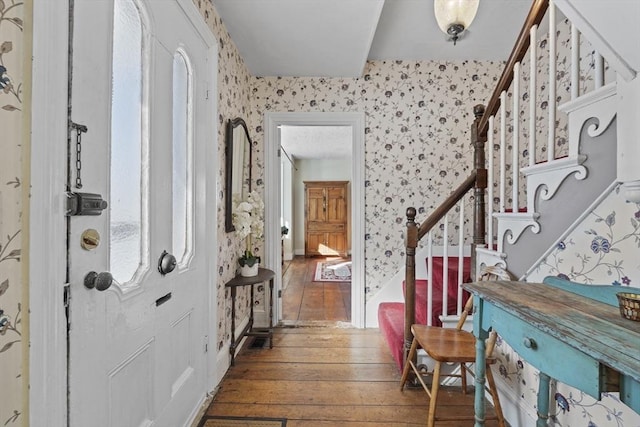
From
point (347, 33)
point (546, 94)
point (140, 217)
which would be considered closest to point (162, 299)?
point (140, 217)

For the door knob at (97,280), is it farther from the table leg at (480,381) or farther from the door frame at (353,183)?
the door frame at (353,183)

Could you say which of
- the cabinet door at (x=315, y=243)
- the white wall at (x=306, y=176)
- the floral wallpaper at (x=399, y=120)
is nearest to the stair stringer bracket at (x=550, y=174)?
the floral wallpaper at (x=399, y=120)

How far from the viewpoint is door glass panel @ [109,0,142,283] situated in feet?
3.30

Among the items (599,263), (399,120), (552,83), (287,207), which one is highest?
(399,120)

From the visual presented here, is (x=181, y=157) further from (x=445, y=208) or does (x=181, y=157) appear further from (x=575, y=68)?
(x=575, y=68)

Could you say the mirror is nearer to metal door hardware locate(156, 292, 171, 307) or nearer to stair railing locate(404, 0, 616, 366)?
metal door hardware locate(156, 292, 171, 307)

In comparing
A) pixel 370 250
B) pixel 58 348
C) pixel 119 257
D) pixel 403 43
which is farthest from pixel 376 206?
pixel 58 348

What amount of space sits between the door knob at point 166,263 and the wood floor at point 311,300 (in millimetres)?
1771

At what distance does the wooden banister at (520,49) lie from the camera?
1288 millimetres

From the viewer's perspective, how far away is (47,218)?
729 millimetres

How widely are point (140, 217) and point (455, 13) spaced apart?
1791mm

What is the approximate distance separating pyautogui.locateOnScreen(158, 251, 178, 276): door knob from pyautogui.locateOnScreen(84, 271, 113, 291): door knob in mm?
349

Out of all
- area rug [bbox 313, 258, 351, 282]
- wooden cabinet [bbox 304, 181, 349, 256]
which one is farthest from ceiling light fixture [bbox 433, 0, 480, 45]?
wooden cabinet [bbox 304, 181, 349, 256]

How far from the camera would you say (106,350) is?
939mm
